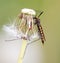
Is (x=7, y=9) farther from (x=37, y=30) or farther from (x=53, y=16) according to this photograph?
(x=37, y=30)

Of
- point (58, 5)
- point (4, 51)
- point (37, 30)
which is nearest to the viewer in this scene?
point (37, 30)

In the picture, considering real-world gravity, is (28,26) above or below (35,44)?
below

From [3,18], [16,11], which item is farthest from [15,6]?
[3,18]

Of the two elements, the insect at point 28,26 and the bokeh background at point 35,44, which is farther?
the bokeh background at point 35,44

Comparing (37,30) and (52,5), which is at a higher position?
(52,5)

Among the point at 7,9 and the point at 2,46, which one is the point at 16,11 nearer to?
the point at 7,9

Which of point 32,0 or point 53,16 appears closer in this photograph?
point 53,16

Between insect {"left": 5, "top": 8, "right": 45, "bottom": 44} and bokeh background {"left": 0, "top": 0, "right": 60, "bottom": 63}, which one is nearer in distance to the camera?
insect {"left": 5, "top": 8, "right": 45, "bottom": 44}

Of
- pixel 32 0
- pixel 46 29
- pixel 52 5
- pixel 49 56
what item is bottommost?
pixel 49 56

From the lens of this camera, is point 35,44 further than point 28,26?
Yes

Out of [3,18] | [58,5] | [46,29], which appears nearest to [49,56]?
[46,29]

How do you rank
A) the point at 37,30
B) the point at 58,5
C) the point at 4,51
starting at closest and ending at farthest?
the point at 37,30, the point at 58,5, the point at 4,51
